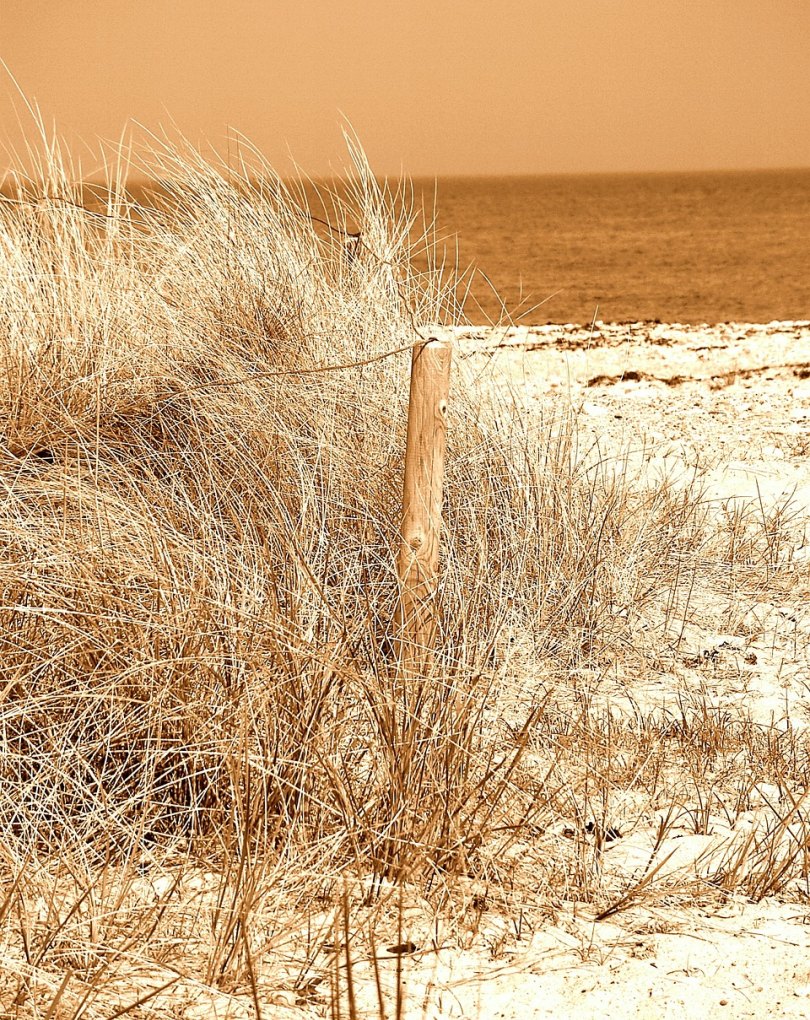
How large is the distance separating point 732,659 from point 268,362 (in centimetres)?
208

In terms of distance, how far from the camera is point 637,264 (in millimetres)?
24297

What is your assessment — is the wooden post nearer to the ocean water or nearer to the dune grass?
the dune grass

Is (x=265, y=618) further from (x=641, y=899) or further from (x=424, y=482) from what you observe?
(x=641, y=899)

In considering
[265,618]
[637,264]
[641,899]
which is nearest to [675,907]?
[641,899]

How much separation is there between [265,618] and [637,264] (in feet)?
76.9

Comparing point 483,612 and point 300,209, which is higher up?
point 300,209

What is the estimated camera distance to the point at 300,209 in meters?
4.64

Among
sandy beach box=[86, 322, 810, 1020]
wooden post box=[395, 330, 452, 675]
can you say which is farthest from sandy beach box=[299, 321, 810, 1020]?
wooden post box=[395, 330, 452, 675]

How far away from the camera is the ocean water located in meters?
15.2

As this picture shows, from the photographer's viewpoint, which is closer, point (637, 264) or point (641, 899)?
point (641, 899)

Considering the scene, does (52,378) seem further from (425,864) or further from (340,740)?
(425,864)

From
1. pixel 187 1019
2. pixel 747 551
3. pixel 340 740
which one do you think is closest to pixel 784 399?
pixel 747 551

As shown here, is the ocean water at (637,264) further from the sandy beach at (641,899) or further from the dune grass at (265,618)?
the sandy beach at (641,899)

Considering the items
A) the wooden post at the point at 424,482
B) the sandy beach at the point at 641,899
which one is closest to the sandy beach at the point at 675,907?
the sandy beach at the point at 641,899
